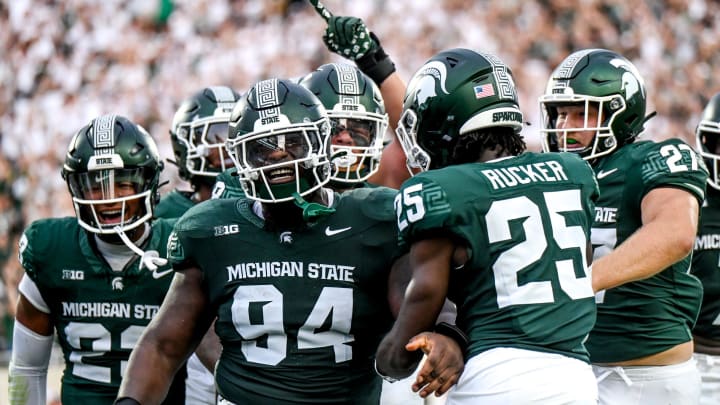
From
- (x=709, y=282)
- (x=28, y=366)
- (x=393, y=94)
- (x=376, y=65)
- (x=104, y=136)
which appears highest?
(x=376, y=65)

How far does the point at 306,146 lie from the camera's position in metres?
3.17

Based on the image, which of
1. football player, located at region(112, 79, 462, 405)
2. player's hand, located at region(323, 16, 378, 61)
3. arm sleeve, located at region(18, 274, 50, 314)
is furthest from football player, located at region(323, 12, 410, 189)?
arm sleeve, located at region(18, 274, 50, 314)

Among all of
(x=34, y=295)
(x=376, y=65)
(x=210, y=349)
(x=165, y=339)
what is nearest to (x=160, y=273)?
(x=210, y=349)

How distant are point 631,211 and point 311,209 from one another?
1336 mm

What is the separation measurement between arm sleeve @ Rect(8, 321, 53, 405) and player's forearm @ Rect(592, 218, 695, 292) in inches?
83.3

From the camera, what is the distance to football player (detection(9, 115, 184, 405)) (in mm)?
4031

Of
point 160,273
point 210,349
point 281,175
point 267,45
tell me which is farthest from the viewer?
point 267,45

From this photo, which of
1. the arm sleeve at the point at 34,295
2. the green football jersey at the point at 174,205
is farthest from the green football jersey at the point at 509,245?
the green football jersey at the point at 174,205

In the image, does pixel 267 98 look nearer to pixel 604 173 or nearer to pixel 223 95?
pixel 604 173

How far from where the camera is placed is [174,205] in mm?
5211

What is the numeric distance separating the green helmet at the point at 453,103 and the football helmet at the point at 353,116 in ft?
3.48

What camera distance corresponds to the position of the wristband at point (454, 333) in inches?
112

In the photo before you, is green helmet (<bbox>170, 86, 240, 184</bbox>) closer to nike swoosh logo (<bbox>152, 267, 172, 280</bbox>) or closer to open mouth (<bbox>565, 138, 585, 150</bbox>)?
nike swoosh logo (<bbox>152, 267, 172, 280</bbox>)

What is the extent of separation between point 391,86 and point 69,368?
185cm
